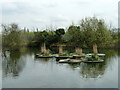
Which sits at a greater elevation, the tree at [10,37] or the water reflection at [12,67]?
the tree at [10,37]

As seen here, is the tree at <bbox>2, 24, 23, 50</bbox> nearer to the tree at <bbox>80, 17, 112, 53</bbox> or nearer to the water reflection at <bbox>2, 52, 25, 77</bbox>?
the water reflection at <bbox>2, 52, 25, 77</bbox>

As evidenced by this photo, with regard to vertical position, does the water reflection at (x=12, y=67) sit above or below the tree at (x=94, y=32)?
below

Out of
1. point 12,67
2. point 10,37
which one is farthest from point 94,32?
point 12,67

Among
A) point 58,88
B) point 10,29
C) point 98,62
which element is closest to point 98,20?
point 98,62

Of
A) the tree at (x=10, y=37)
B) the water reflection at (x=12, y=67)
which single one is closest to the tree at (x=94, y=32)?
the tree at (x=10, y=37)

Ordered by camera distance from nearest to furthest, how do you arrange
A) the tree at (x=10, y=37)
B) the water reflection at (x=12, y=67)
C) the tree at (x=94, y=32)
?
1. the water reflection at (x=12, y=67)
2. the tree at (x=10, y=37)
3. the tree at (x=94, y=32)

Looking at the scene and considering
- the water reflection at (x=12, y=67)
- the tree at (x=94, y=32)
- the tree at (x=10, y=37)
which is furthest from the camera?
the tree at (x=94, y=32)

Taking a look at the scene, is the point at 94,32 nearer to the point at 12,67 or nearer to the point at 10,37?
the point at 10,37

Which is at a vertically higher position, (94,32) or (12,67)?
(94,32)

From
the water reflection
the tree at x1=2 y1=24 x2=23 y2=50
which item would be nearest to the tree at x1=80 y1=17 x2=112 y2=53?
the tree at x1=2 y1=24 x2=23 y2=50

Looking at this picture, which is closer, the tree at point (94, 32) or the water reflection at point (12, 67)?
the water reflection at point (12, 67)

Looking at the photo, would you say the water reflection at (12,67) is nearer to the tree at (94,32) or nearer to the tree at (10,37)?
the tree at (10,37)

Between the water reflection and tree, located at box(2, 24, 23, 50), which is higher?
tree, located at box(2, 24, 23, 50)

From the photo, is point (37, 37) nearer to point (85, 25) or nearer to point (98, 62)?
point (85, 25)
